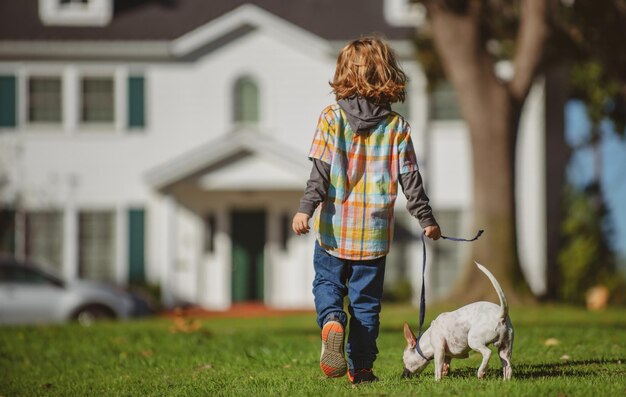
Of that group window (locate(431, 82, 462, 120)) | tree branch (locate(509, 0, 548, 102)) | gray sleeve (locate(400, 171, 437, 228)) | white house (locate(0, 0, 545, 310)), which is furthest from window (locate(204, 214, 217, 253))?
gray sleeve (locate(400, 171, 437, 228))

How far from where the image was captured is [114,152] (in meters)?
26.4

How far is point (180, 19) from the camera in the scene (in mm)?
27500

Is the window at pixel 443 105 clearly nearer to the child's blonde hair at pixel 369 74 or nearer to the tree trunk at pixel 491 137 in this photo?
the tree trunk at pixel 491 137

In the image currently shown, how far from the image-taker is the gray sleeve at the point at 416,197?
6535 millimetres

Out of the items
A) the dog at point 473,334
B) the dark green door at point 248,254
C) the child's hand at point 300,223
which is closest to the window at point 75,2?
the dark green door at point 248,254

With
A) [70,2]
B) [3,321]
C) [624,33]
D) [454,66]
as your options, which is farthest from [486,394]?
[70,2]

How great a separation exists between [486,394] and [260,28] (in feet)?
69.9

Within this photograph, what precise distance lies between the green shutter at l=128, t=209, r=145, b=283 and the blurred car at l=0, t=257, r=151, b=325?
14.1 ft

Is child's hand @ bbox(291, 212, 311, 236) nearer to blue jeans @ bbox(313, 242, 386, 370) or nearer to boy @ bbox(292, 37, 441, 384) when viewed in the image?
boy @ bbox(292, 37, 441, 384)

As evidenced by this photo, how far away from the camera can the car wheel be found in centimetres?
2150

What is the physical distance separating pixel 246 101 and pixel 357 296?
20.1 meters

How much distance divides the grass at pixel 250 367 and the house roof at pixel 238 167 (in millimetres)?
12323

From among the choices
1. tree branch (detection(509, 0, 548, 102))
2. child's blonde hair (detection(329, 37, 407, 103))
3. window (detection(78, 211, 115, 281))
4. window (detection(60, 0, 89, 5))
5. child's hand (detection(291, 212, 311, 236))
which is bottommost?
window (detection(78, 211, 115, 281))

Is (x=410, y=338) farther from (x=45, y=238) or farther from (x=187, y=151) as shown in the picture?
(x=45, y=238)
